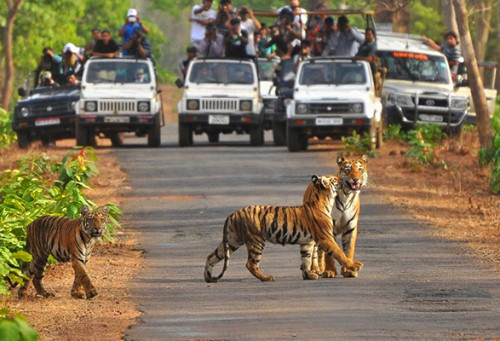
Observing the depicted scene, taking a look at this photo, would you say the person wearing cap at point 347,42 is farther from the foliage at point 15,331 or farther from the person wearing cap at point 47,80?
the foliage at point 15,331

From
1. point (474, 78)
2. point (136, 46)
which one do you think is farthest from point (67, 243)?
point (136, 46)

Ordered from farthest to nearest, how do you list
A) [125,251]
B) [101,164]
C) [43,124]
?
[43,124]
[101,164]
[125,251]

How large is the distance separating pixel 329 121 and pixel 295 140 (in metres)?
0.98

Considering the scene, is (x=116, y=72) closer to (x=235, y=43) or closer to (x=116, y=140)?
(x=235, y=43)

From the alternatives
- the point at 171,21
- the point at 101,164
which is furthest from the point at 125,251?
the point at 171,21

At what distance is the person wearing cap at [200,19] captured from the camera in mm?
35344

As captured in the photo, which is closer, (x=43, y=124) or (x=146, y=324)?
(x=146, y=324)

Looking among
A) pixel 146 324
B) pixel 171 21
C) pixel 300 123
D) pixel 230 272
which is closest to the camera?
pixel 146 324

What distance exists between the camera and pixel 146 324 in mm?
11500

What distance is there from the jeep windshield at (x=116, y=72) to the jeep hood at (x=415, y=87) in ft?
16.6

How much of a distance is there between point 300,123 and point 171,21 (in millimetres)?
114972

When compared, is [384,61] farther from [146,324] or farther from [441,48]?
[146,324]

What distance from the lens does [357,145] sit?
29969 mm

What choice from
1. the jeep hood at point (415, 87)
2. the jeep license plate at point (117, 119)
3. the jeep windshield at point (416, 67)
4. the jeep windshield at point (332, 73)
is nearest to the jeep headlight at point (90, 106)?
the jeep license plate at point (117, 119)
